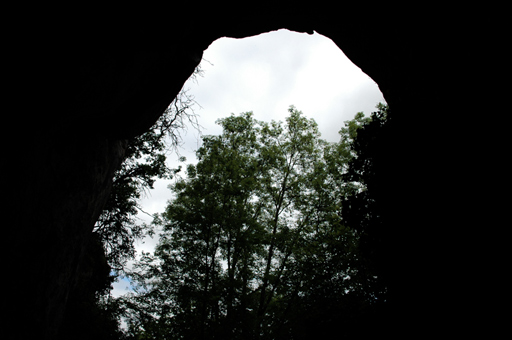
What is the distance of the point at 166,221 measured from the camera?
12.4 metres

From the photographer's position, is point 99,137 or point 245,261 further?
point 245,261

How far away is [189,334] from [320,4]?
1083 cm

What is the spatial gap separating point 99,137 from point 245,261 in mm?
7346

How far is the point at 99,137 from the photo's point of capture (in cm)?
504

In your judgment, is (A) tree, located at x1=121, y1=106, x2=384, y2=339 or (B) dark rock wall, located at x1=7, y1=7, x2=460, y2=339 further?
(A) tree, located at x1=121, y1=106, x2=384, y2=339

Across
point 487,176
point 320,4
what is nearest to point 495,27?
→ point 487,176

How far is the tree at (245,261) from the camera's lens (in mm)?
7863

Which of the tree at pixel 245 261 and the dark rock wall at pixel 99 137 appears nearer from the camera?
the dark rock wall at pixel 99 137

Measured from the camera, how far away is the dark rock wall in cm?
362

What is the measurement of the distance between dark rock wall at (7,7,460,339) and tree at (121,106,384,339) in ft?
7.13

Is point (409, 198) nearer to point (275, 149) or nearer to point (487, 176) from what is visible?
point (487, 176)

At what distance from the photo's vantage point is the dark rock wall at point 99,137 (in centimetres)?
362

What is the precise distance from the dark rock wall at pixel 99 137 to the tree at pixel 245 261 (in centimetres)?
217

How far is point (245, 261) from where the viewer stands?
10.3 metres
